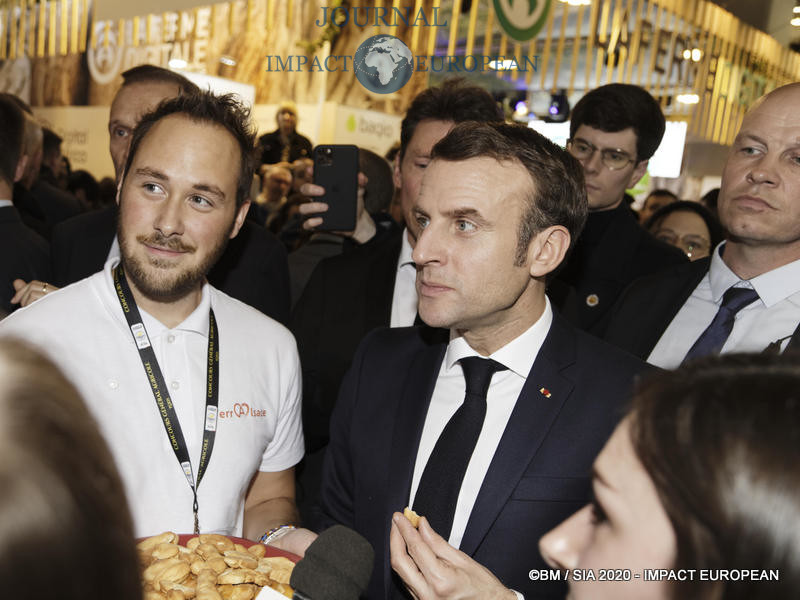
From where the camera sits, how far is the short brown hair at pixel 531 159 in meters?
1.88

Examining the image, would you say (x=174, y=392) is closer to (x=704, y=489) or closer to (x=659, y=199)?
(x=704, y=489)

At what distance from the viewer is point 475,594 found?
137cm

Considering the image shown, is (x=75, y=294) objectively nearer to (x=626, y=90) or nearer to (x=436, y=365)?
(x=436, y=365)

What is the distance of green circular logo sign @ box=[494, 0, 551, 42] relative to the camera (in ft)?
17.7

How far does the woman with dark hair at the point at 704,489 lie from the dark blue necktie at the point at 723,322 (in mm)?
1286

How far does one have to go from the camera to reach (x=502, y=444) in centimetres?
169

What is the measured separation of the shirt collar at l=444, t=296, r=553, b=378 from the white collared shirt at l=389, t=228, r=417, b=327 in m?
0.69

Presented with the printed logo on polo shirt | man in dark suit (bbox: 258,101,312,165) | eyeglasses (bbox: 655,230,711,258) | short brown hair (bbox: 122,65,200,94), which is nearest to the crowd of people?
the printed logo on polo shirt

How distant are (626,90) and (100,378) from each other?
2.26 meters

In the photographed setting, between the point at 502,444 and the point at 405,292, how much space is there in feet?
3.39

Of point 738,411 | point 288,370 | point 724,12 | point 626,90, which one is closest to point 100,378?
point 288,370

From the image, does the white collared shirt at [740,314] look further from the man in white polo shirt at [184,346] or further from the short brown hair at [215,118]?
the short brown hair at [215,118]

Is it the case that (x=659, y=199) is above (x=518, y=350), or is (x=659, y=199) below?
above

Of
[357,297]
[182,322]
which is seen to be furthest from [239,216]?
[357,297]
